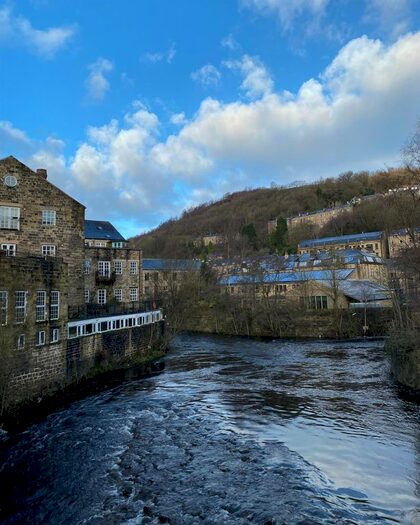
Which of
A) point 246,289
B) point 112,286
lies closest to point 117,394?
point 112,286

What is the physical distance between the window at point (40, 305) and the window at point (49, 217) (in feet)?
36.3

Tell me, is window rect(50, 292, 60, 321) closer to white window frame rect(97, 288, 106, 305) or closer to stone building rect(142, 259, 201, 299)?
white window frame rect(97, 288, 106, 305)

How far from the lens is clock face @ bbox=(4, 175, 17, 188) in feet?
93.4

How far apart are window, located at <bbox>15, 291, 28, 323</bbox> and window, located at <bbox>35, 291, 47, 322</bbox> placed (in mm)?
919

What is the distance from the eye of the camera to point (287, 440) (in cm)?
1470

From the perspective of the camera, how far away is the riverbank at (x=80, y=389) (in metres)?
17.2

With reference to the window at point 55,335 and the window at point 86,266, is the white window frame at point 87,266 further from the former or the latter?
the window at point 55,335

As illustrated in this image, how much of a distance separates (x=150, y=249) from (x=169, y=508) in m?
114

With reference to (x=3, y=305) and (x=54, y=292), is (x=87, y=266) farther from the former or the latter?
(x=3, y=305)

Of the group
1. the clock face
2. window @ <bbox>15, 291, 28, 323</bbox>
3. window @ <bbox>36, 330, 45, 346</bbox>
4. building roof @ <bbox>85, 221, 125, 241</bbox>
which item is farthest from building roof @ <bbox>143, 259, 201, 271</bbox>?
window @ <bbox>15, 291, 28, 323</bbox>

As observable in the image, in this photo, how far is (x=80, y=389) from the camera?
2252 centimetres

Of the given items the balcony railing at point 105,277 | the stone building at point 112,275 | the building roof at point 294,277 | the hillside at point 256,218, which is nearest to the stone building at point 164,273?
the building roof at point 294,277

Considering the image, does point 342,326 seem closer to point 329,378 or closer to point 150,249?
point 329,378

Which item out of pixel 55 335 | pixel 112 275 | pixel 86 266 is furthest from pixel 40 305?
pixel 112 275
